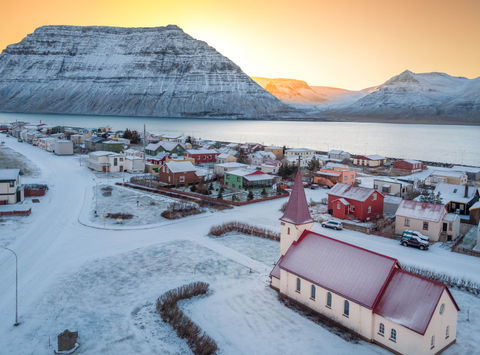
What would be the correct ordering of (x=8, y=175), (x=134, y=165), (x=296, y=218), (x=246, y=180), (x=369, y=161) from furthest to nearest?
1. (x=369, y=161)
2. (x=134, y=165)
3. (x=246, y=180)
4. (x=8, y=175)
5. (x=296, y=218)

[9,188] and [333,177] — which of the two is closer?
[9,188]

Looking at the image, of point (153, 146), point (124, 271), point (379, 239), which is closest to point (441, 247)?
point (379, 239)

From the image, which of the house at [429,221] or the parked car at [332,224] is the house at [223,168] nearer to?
the parked car at [332,224]

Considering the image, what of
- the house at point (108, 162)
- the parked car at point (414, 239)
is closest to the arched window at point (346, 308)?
the parked car at point (414, 239)

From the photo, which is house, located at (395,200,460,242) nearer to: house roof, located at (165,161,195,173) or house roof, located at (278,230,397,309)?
house roof, located at (278,230,397,309)

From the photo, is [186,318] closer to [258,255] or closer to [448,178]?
[258,255]

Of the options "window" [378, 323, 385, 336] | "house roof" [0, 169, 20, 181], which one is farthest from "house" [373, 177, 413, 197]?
"house roof" [0, 169, 20, 181]

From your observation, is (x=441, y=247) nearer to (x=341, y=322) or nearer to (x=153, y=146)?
(x=341, y=322)

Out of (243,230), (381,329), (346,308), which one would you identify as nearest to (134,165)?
(243,230)
